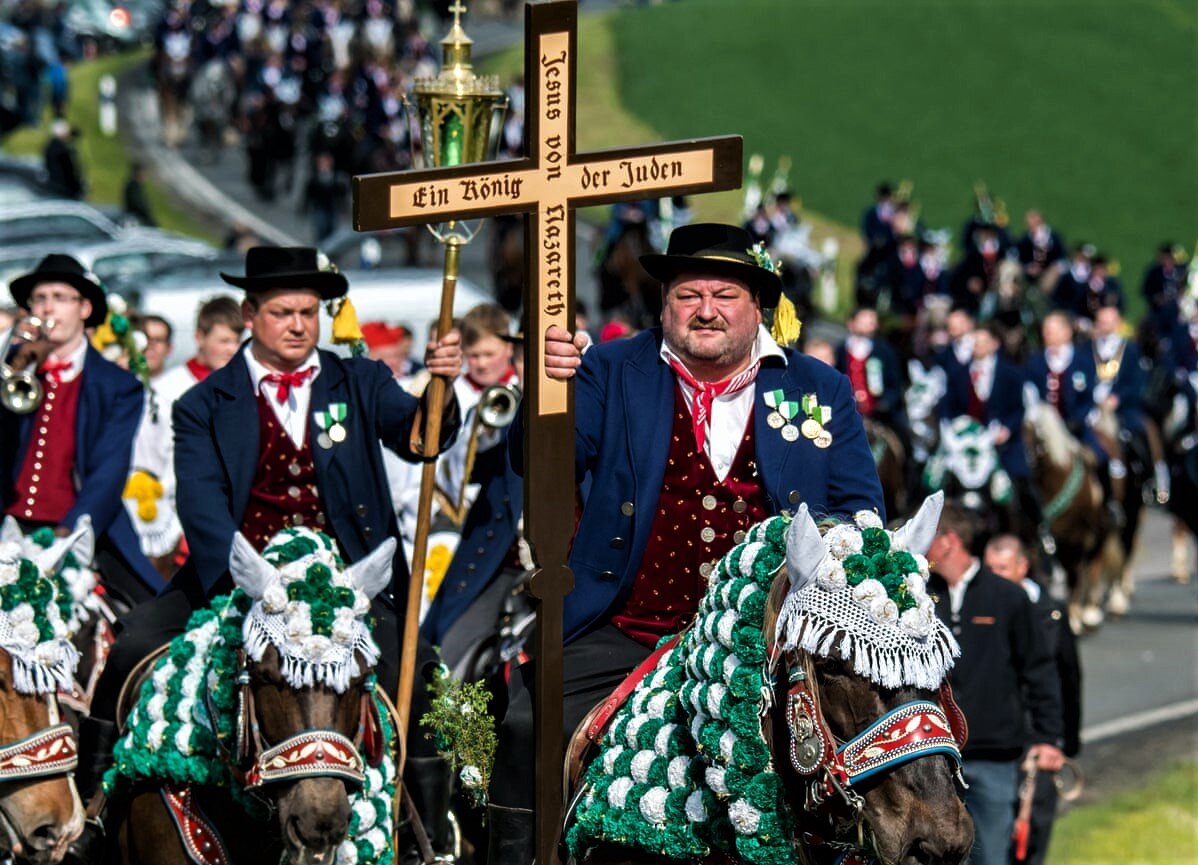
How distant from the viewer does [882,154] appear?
56.1 metres

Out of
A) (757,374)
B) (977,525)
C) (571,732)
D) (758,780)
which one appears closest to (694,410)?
(757,374)

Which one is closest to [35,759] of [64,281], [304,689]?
[304,689]

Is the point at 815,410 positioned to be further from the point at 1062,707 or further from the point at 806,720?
the point at 1062,707

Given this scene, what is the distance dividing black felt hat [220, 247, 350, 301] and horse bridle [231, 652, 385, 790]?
6.67 ft

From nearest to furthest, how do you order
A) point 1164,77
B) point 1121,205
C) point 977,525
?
point 977,525, point 1121,205, point 1164,77

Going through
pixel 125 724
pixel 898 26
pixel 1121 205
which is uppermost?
pixel 898 26

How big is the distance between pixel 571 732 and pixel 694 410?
1099mm

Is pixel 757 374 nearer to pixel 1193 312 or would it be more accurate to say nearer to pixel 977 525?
pixel 977 525

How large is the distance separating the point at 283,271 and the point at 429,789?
206 cm

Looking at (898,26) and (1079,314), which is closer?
(1079,314)

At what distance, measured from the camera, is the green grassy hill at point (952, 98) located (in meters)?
53.7

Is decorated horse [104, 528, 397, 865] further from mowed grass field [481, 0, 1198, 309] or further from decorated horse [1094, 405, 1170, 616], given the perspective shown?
mowed grass field [481, 0, 1198, 309]

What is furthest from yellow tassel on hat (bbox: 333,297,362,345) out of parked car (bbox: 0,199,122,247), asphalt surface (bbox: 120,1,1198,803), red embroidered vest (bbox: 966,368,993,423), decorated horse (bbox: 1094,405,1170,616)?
parked car (bbox: 0,199,122,247)

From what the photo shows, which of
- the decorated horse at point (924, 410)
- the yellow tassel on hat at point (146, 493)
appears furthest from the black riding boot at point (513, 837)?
the decorated horse at point (924, 410)
